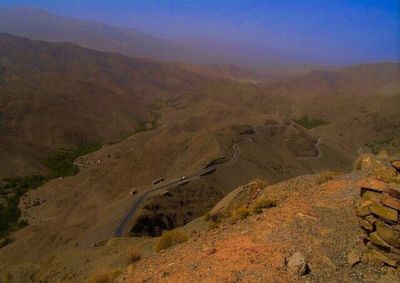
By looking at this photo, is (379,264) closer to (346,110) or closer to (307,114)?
(346,110)

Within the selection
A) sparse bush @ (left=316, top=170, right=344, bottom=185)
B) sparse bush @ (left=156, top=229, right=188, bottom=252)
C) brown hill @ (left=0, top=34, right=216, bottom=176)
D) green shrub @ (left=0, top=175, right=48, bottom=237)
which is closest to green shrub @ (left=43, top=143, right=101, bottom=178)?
brown hill @ (left=0, top=34, right=216, bottom=176)

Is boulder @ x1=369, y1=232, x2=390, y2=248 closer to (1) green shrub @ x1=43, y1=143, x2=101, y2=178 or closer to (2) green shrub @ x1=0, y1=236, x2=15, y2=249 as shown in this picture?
(2) green shrub @ x1=0, y1=236, x2=15, y2=249

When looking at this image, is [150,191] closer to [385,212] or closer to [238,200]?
[238,200]

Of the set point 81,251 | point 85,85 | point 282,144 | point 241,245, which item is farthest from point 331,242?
point 85,85

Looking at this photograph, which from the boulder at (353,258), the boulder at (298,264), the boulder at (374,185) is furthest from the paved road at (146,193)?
the boulder at (374,185)

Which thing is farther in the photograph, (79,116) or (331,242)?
(79,116)

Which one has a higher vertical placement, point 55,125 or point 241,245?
point 241,245
